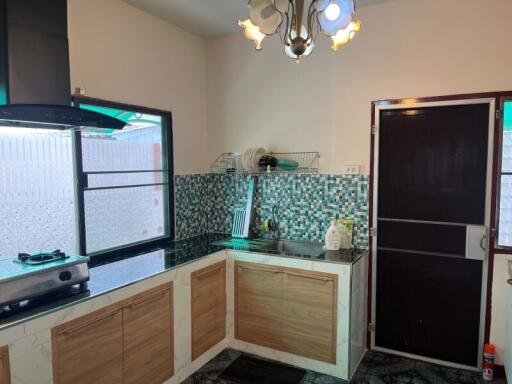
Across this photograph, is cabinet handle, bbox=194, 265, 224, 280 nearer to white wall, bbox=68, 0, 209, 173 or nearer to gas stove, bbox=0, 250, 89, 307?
gas stove, bbox=0, 250, 89, 307

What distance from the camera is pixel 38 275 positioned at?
69.3 inches

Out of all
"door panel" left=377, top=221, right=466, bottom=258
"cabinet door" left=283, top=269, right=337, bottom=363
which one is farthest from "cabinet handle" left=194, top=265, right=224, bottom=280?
→ "door panel" left=377, top=221, right=466, bottom=258

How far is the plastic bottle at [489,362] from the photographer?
2.53 metres

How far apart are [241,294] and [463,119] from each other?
6.79 feet

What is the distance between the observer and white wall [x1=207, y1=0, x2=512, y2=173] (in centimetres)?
253

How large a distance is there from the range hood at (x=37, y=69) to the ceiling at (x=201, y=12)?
908 mm

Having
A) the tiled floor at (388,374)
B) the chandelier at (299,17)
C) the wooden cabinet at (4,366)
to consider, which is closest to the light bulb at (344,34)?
the chandelier at (299,17)

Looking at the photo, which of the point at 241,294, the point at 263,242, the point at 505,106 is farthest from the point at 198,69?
the point at 505,106

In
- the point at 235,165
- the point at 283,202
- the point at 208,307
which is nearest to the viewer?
the point at 208,307

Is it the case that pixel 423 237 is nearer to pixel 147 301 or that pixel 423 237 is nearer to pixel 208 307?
pixel 208 307

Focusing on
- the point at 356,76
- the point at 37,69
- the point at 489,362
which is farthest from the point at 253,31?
the point at 489,362

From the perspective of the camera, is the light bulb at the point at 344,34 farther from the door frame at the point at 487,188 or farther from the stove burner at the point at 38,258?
the stove burner at the point at 38,258

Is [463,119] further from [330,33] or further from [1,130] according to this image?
[1,130]

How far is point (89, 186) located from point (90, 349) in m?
1.11
